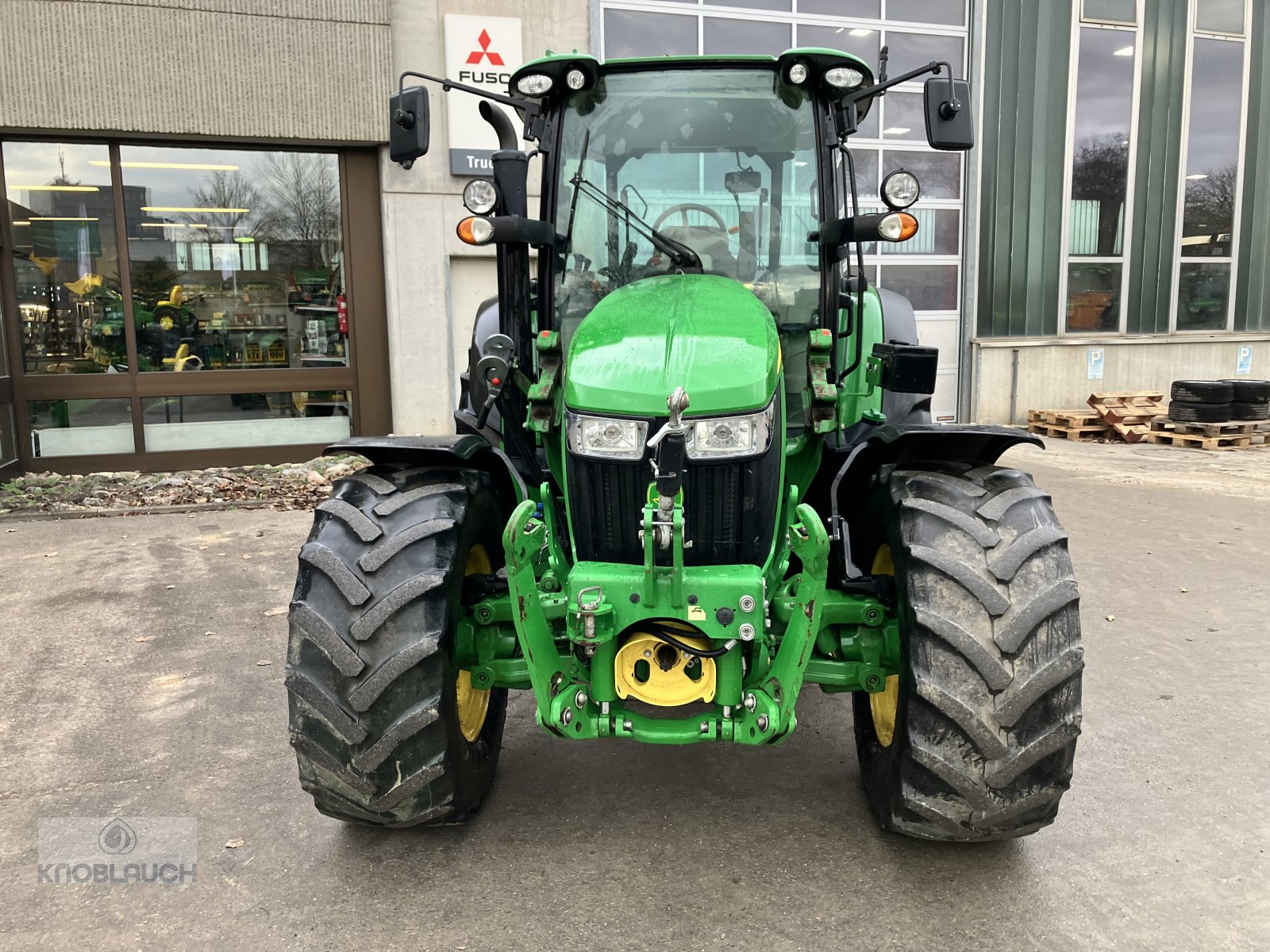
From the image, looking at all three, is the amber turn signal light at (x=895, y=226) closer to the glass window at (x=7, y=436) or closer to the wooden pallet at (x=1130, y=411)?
the glass window at (x=7, y=436)

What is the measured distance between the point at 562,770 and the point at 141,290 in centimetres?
900

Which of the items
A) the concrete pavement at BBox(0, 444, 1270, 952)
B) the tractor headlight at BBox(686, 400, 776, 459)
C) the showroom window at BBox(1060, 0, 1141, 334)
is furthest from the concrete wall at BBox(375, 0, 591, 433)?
the tractor headlight at BBox(686, 400, 776, 459)

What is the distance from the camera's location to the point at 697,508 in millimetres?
2881

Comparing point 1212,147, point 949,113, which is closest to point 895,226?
point 949,113

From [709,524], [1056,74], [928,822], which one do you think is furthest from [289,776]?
[1056,74]

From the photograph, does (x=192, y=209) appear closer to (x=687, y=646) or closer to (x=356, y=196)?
(x=356, y=196)

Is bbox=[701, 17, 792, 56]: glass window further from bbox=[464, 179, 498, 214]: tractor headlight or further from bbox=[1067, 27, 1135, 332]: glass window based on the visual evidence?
bbox=[464, 179, 498, 214]: tractor headlight

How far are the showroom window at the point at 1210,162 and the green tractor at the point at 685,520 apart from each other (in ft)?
42.3

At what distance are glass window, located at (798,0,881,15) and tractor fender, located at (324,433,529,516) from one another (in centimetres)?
1037

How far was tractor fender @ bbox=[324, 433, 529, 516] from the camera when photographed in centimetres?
326

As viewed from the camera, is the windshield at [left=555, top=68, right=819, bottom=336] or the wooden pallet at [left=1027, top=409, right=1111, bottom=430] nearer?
the windshield at [left=555, top=68, right=819, bottom=336]

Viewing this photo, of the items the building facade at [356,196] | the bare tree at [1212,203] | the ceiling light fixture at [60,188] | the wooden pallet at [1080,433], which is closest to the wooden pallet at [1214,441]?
the wooden pallet at [1080,433]

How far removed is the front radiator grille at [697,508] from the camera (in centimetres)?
288

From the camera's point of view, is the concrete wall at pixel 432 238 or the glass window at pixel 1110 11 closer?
the concrete wall at pixel 432 238
